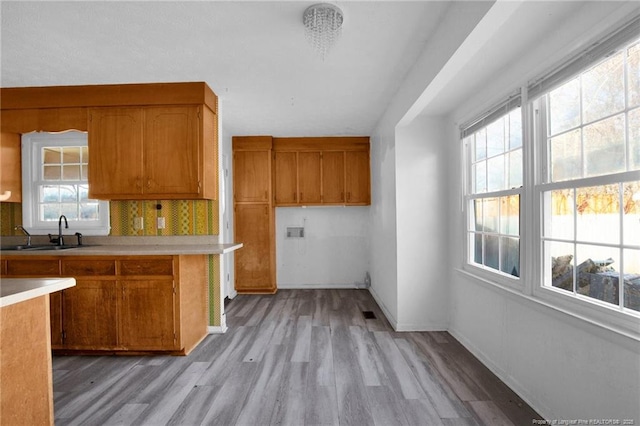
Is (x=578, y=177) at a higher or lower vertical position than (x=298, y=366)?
higher

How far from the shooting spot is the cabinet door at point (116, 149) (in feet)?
9.74

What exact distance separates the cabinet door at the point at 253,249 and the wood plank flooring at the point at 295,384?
1.53 meters

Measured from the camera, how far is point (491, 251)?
259cm

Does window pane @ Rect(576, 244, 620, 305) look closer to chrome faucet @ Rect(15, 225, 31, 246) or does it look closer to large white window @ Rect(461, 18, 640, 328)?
large white window @ Rect(461, 18, 640, 328)

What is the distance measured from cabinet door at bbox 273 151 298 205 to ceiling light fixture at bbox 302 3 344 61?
9.38 feet

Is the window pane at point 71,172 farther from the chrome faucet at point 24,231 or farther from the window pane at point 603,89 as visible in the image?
the window pane at point 603,89

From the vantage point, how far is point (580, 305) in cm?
164

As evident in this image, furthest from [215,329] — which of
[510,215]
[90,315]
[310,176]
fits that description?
[510,215]

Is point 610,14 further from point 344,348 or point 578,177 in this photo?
point 344,348

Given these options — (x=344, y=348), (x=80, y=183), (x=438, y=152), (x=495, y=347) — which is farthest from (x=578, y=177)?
(x=80, y=183)

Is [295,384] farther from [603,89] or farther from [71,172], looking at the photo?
[71,172]

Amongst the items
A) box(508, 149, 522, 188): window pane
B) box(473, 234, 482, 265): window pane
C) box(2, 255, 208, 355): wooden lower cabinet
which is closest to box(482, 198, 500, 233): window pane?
box(473, 234, 482, 265): window pane

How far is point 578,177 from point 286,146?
3.77 metres

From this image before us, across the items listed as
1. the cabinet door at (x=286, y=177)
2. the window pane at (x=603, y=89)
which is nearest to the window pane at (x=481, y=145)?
the window pane at (x=603, y=89)
